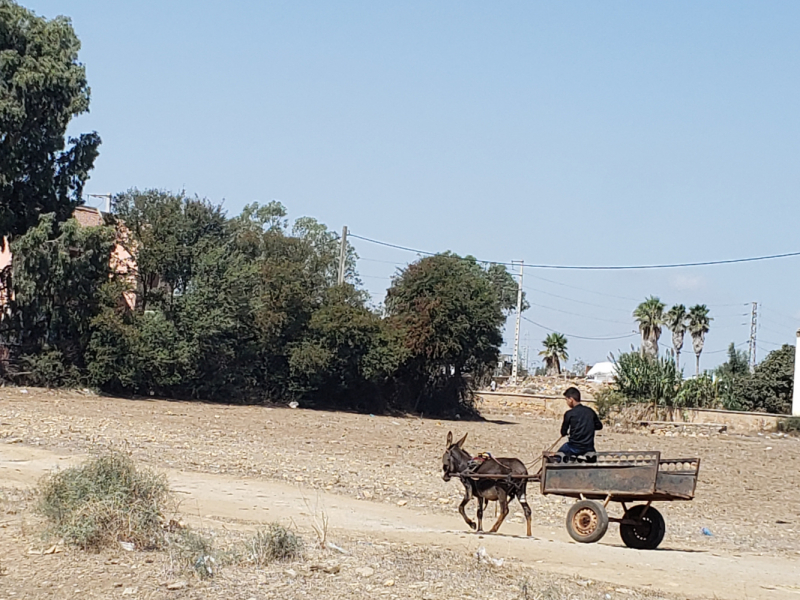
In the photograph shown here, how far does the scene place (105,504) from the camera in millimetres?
10875

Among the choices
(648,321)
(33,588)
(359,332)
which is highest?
(648,321)

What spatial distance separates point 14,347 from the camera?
45281mm

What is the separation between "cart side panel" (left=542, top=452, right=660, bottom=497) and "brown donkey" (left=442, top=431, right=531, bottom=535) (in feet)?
1.47

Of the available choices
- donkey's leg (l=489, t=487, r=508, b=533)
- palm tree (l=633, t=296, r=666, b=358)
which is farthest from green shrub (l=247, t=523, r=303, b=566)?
palm tree (l=633, t=296, r=666, b=358)

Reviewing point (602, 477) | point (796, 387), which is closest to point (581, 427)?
point (602, 477)

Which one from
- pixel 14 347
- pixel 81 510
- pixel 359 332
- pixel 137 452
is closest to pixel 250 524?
pixel 81 510

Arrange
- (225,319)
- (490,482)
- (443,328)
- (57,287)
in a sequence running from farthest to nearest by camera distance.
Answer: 1. (443,328)
2. (225,319)
3. (57,287)
4. (490,482)

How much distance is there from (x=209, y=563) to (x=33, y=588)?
158 centimetres

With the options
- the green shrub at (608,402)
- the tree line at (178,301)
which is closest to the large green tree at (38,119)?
the tree line at (178,301)

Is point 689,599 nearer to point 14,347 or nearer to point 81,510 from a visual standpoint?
point 81,510

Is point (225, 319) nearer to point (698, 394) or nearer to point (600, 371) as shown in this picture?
point (698, 394)

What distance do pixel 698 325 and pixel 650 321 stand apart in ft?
21.9

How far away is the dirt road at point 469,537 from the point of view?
1137 cm

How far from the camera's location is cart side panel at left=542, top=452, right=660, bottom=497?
13.5 meters
